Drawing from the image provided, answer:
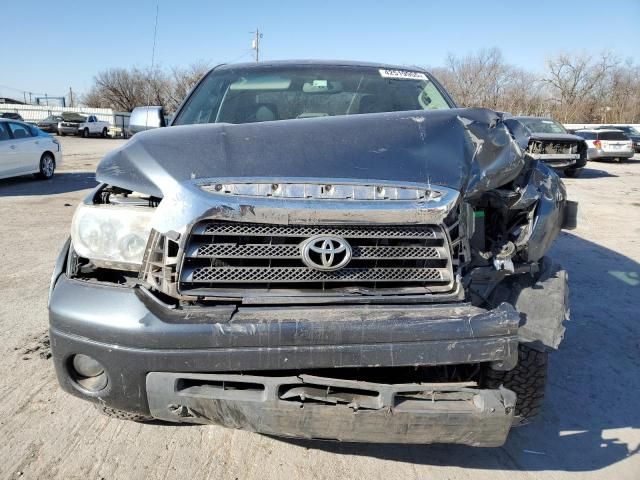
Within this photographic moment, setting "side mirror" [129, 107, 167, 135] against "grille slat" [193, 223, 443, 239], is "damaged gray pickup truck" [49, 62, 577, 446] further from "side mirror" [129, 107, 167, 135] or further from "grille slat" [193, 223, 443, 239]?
"side mirror" [129, 107, 167, 135]

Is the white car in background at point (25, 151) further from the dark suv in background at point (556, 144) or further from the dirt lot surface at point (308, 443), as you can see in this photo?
the dark suv in background at point (556, 144)

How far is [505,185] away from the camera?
2498 mm

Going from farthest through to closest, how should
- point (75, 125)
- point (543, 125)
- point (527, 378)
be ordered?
Result: point (75, 125) < point (543, 125) < point (527, 378)

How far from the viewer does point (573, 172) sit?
1606cm

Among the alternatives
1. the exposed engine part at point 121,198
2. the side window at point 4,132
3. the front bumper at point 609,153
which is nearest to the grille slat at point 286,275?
the exposed engine part at point 121,198

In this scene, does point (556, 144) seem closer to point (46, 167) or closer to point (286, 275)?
point (286, 275)

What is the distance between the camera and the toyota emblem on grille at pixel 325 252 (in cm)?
194

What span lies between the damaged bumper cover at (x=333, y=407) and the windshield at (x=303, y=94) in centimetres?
193

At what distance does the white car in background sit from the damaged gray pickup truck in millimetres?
11425

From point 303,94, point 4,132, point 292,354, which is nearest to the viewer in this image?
point 292,354

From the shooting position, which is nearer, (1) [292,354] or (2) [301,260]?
(1) [292,354]

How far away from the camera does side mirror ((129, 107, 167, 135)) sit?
3.38m

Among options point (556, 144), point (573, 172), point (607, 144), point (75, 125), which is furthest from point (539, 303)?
point (75, 125)

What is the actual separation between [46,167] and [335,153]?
44.0ft
